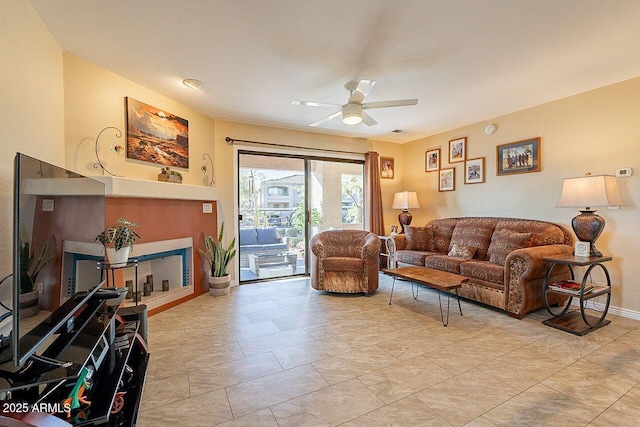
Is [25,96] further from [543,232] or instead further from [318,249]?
[543,232]

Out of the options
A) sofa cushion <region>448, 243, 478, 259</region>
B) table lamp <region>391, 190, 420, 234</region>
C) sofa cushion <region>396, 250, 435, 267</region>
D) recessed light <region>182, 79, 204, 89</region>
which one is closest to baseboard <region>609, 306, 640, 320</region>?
sofa cushion <region>448, 243, 478, 259</region>

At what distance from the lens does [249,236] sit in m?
4.66

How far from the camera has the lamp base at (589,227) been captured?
2.89 m

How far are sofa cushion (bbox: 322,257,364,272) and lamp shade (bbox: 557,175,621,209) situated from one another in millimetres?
2324

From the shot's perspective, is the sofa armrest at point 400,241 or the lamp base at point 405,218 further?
the lamp base at point 405,218

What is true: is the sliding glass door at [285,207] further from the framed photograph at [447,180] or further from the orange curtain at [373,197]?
the framed photograph at [447,180]

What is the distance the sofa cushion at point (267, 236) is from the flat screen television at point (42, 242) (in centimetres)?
308

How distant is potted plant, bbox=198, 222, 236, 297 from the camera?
152 inches

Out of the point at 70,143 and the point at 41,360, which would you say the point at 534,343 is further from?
the point at 70,143

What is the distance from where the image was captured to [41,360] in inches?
44.6

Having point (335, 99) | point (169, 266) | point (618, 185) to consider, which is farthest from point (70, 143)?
point (618, 185)

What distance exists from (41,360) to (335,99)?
10.9 ft

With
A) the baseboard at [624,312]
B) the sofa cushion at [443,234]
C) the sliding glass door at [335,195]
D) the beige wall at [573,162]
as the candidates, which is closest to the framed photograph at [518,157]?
the beige wall at [573,162]

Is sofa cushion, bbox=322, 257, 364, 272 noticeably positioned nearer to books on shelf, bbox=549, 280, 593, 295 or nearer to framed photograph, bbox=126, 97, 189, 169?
books on shelf, bbox=549, 280, 593, 295
